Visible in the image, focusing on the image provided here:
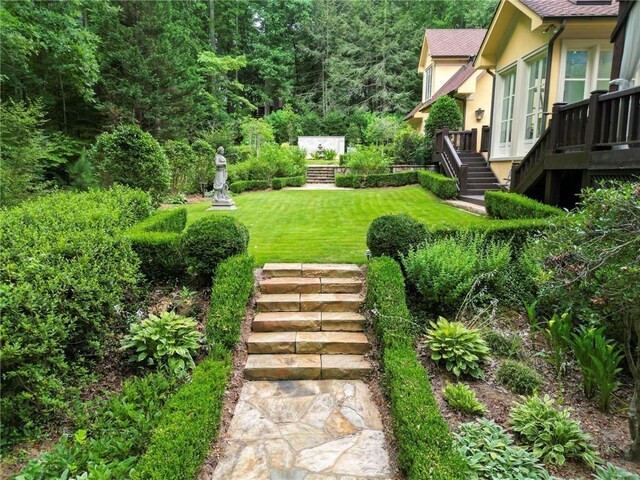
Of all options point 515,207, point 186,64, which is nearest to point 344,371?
point 515,207

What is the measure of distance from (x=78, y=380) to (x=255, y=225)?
19.9 feet

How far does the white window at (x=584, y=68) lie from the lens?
9.95 m

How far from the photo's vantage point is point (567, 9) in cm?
985

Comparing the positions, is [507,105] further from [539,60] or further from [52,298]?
[52,298]

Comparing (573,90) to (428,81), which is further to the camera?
(428,81)

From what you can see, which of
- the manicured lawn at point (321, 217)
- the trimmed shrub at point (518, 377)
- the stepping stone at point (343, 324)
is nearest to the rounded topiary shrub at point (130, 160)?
the manicured lawn at point (321, 217)

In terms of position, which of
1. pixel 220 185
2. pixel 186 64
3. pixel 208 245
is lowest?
pixel 208 245

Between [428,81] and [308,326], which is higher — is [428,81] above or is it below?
above

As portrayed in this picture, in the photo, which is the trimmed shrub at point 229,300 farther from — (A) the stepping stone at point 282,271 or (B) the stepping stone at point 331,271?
(B) the stepping stone at point 331,271

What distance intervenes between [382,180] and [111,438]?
15761mm

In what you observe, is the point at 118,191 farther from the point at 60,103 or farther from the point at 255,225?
the point at 60,103

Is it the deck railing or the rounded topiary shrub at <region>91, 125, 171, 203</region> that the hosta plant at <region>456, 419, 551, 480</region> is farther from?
the rounded topiary shrub at <region>91, 125, 171, 203</region>

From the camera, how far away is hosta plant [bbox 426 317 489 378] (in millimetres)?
4145

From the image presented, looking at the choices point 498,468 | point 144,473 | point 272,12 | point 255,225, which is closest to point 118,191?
point 255,225
